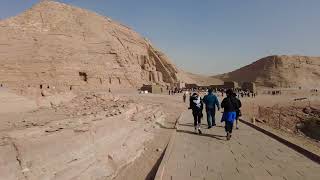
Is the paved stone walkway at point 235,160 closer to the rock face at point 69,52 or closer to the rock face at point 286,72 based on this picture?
the rock face at point 69,52

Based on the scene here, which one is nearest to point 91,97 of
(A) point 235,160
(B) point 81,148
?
(B) point 81,148

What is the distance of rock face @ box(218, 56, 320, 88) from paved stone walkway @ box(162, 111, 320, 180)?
8805cm

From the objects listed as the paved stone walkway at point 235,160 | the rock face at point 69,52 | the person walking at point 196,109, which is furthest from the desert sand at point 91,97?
the person walking at point 196,109

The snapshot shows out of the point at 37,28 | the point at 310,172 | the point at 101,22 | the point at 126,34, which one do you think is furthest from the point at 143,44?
the point at 310,172

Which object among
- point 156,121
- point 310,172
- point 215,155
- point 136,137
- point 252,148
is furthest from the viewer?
point 156,121

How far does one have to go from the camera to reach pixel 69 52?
4984 cm

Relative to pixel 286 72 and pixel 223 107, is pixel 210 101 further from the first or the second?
pixel 286 72

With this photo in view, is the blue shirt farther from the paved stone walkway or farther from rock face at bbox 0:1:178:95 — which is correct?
rock face at bbox 0:1:178:95

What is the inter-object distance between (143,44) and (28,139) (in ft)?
213

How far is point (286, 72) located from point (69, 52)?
70.2 m

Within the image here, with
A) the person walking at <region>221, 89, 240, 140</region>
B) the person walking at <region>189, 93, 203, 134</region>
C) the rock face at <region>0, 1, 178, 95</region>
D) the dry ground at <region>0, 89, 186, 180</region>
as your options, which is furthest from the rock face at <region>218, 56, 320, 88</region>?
the dry ground at <region>0, 89, 186, 180</region>

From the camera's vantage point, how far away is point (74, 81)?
47062 mm

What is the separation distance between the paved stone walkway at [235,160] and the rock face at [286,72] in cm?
8805

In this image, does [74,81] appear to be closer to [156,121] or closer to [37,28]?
[37,28]
